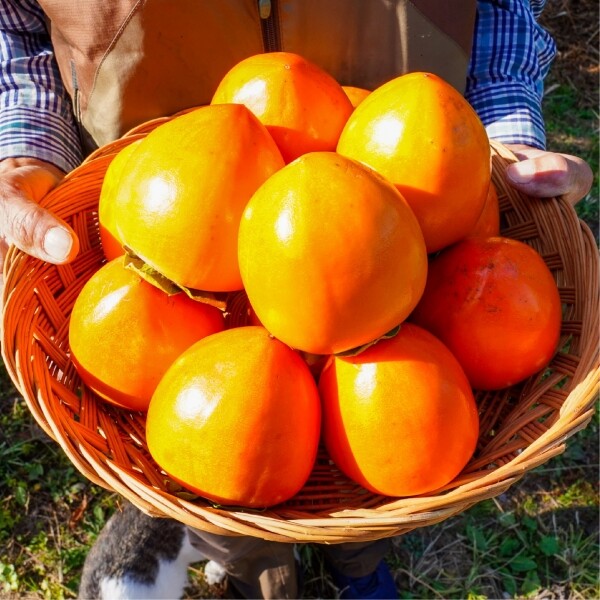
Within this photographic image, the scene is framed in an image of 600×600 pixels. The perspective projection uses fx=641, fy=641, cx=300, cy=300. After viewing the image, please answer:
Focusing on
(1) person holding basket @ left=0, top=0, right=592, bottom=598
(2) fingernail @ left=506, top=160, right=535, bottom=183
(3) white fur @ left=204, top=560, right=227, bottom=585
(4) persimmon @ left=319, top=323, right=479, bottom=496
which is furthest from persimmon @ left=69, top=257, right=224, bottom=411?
(3) white fur @ left=204, top=560, right=227, bottom=585

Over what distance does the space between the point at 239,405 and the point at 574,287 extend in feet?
2.29

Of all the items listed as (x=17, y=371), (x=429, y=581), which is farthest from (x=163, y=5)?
(x=429, y=581)

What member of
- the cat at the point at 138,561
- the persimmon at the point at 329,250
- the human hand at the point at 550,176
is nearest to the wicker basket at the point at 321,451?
the human hand at the point at 550,176

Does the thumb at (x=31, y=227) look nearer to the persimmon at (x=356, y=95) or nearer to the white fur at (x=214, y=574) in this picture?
the persimmon at (x=356, y=95)

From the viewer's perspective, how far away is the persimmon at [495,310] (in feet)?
3.30

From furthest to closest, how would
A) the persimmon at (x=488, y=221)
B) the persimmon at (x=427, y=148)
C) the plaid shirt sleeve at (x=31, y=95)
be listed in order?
the plaid shirt sleeve at (x=31, y=95) → the persimmon at (x=488, y=221) → the persimmon at (x=427, y=148)

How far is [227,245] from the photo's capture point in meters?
0.91

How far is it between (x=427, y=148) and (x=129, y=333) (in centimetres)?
52

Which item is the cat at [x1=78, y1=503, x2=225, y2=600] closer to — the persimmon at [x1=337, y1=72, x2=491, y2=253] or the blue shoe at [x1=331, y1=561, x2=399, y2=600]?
the blue shoe at [x1=331, y1=561, x2=399, y2=600]

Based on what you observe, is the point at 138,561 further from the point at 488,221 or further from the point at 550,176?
the point at 550,176

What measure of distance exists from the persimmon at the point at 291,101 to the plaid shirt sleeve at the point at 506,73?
601mm

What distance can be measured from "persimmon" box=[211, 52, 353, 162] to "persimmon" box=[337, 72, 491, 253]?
0.28ft

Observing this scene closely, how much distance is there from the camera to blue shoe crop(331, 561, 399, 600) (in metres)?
1.61

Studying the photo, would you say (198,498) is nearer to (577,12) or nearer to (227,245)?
(227,245)
